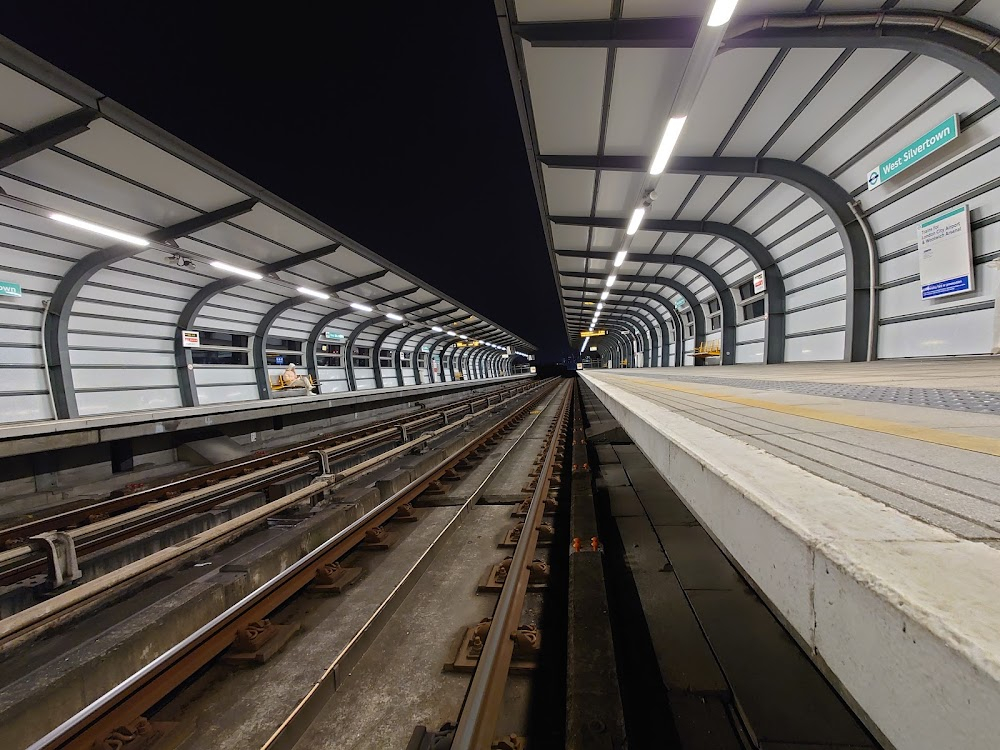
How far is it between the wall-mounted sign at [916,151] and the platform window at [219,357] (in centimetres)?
2235

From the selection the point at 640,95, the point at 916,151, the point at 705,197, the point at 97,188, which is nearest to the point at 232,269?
the point at 97,188

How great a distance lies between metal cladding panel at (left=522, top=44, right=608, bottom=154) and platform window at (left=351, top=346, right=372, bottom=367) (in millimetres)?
20974

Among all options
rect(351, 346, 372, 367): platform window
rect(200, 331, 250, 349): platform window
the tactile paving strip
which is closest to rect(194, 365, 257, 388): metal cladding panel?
rect(200, 331, 250, 349): platform window

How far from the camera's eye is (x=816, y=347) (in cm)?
1241

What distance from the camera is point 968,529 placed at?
39.0 inches

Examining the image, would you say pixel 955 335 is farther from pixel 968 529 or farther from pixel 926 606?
pixel 926 606

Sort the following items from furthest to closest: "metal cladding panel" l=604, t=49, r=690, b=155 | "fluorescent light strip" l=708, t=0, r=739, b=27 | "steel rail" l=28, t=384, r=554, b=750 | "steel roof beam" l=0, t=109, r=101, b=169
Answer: "metal cladding panel" l=604, t=49, r=690, b=155
"steel roof beam" l=0, t=109, r=101, b=169
"fluorescent light strip" l=708, t=0, r=739, b=27
"steel rail" l=28, t=384, r=554, b=750

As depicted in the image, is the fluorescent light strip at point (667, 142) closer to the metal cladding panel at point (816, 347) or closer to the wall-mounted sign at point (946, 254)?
the wall-mounted sign at point (946, 254)

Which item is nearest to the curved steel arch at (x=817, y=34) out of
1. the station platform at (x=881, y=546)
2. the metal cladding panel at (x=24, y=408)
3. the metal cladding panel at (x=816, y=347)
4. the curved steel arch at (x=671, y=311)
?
the station platform at (x=881, y=546)

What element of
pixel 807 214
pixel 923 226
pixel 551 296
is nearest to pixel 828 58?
pixel 923 226

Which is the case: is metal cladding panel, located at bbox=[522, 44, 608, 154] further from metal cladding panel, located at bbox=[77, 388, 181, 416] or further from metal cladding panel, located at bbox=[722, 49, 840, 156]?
metal cladding panel, located at bbox=[77, 388, 181, 416]

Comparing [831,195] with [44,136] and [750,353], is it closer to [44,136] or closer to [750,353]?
[750,353]

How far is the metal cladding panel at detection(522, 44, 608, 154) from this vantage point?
6.70 m

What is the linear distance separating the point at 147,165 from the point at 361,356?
20.4 meters
